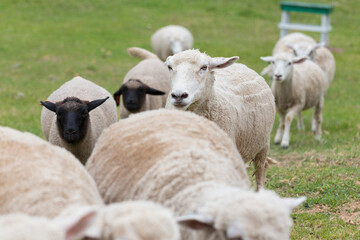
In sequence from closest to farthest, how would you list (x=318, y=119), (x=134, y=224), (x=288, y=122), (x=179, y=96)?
(x=134, y=224) < (x=179, y=96) < (x=288, y=122) < (x=318, y=119)

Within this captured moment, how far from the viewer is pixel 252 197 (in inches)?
113

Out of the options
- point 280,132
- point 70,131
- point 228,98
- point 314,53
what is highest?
point 228,98

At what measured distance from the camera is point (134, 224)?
2.52 meters

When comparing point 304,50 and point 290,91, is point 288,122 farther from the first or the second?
point 304,50

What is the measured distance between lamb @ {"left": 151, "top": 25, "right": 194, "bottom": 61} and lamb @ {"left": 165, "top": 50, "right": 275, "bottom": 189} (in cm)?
1047

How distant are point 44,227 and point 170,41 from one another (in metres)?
14.5

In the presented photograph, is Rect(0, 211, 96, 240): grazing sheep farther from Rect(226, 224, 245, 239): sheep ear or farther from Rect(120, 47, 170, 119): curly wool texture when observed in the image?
Rect(120, 47, 170, 119): curly wool texture

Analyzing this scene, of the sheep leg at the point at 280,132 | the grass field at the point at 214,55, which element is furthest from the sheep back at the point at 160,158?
the sheep leg at the point at 280,132

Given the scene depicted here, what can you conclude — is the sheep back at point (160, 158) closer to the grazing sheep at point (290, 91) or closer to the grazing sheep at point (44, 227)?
the grazing sheep at point (44, 227)

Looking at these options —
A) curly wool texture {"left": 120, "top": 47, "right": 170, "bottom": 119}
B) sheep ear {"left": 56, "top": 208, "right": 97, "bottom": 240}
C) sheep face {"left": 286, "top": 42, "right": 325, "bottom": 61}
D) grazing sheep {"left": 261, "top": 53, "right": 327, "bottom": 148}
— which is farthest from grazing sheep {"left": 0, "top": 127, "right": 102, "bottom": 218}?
sheep face {"left": 286, "top": 42, "right": 325, "bottom": 61}

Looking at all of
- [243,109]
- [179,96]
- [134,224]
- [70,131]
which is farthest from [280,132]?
[134,224]

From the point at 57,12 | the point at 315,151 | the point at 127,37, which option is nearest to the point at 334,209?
the point at 315,151

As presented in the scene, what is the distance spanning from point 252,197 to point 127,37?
17.8 metres

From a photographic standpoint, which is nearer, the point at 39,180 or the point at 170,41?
the point at 39,180
